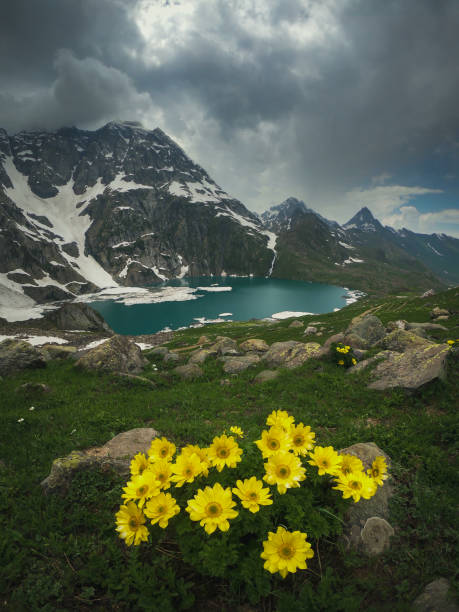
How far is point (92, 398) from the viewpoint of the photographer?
37.5ft

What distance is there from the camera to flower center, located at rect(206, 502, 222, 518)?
2.54 meters

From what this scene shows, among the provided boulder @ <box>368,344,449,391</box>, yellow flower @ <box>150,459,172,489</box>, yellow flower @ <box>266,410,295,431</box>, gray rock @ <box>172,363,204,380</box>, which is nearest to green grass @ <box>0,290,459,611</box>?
boulder @ <box>368,344,449,391</box>

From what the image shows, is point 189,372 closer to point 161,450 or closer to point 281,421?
point 161,450

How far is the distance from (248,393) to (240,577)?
9851 mm

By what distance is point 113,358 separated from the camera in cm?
1589

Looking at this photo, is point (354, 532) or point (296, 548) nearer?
point (296, 548)

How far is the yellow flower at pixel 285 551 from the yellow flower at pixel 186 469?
0.93 metres

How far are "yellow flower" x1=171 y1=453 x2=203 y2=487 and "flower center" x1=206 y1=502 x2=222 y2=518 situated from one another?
31cm

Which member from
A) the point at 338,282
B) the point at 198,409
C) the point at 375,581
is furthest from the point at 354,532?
the point at 338,282

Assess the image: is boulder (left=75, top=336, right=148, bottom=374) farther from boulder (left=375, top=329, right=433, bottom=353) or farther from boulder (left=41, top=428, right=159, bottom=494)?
boulder (left=375, top=329, right=433, bottom=353)

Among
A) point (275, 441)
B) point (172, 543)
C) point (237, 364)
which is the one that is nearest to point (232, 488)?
A: point (275, 441)

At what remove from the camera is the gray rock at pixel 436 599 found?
2.62 metres

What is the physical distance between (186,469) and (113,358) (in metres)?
14.8

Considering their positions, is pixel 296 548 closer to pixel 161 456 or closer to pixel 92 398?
pixel 161 456
